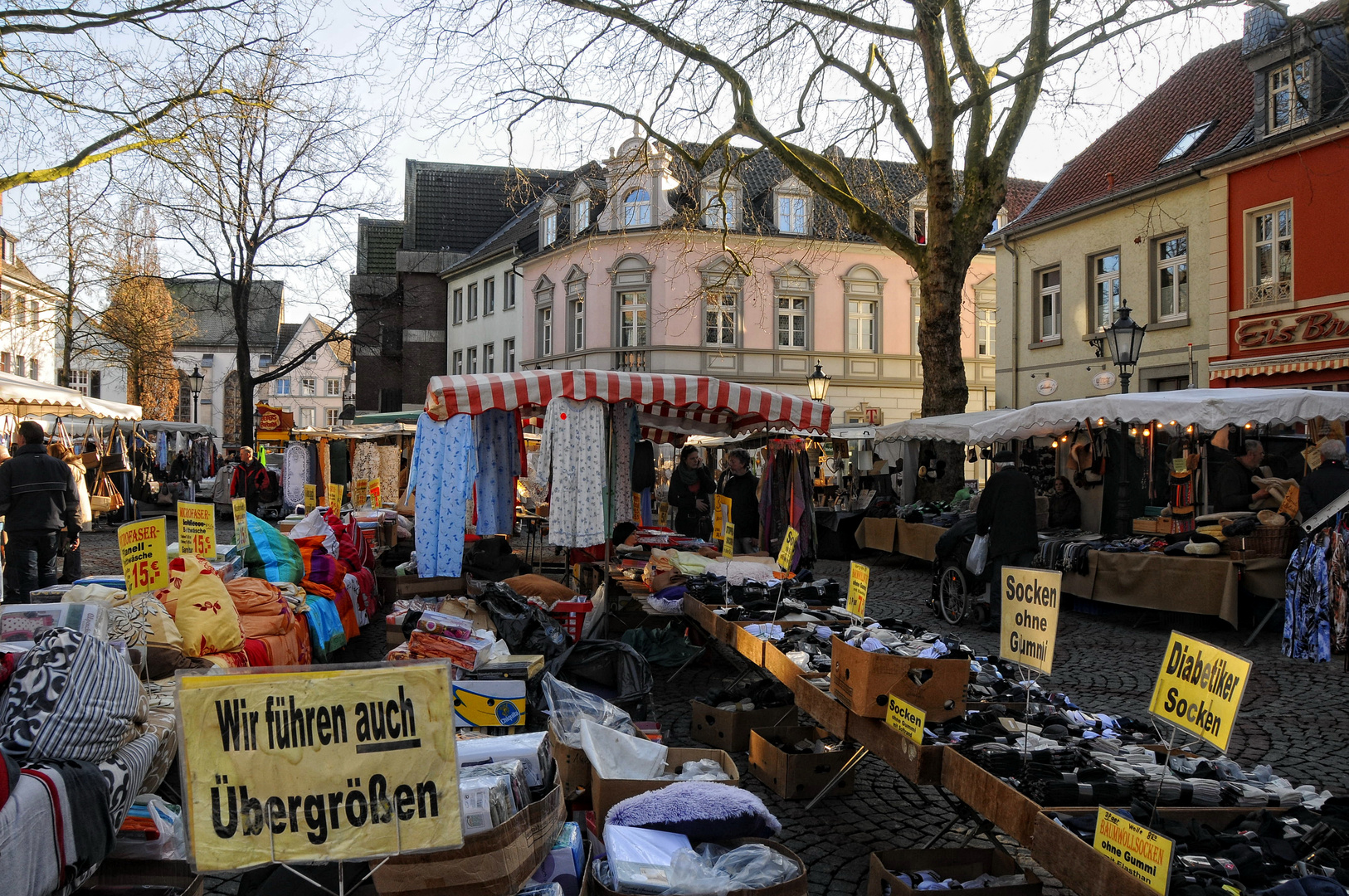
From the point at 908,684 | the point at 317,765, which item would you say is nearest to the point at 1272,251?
the point at 908,684

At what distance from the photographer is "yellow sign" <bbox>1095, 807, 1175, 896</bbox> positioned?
→ 8.27ft

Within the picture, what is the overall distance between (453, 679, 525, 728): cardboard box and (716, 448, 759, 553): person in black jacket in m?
7.86

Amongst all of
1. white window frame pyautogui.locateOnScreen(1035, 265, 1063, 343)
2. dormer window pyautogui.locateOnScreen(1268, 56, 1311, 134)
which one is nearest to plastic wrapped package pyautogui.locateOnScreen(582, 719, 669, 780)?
dormer window pyautogui.locateOnScreen(1268, 56, 1311, 134)

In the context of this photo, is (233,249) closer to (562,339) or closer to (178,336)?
(562,339)

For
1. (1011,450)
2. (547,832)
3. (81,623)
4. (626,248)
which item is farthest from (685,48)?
(626,248)

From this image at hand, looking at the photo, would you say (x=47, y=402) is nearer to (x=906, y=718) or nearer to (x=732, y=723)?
(x=732, y=723)

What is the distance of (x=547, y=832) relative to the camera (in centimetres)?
326

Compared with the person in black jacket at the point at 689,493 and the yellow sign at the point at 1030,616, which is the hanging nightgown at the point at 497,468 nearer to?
the person in black jacket at the point at 689,493

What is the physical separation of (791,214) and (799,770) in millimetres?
29379

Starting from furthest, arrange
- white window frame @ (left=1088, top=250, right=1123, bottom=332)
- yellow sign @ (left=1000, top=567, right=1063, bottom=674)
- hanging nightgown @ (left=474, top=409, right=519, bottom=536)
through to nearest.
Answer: white window frame @ (left=1088, top=250, right=1123, bottom=332) → hanging nightgown @ (left=474, top=409, right=519, bottom=536) → yellow sign @ (left=1000, top=567, right=1063, bottom=674)

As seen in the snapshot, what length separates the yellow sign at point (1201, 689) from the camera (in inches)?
120

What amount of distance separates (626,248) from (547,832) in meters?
30.0

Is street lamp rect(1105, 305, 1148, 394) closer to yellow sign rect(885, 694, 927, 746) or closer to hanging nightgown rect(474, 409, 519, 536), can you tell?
hanging nightgown rect(474, 409, 519, 536)

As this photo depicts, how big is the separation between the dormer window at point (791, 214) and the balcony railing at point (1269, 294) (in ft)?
53.9
